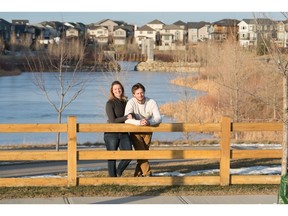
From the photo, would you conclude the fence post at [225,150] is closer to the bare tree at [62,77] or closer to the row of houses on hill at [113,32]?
the bare tree at [62,77]

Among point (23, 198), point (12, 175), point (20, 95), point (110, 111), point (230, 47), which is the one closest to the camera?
point (23, 198)

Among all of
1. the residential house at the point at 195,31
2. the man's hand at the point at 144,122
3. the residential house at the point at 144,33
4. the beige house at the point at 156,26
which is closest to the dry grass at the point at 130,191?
the man's hand at the point at 144,122

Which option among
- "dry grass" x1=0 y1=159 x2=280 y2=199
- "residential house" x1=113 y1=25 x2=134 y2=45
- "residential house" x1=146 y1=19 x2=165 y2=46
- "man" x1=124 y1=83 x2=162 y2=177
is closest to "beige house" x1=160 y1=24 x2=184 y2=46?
"residential house" x1=146 y1=19 x2=165 y2=46

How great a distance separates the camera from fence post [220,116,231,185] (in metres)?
10.3

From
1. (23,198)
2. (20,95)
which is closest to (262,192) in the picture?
(23,198)

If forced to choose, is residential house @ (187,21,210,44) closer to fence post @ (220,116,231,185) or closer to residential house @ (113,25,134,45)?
residential house @ (113,25,134,45)

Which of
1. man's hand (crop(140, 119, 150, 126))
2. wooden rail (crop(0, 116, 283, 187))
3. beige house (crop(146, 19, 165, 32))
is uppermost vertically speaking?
beige house (crop(146, 19, 165, 32))

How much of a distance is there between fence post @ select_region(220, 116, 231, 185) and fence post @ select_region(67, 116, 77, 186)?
2259 millimetres

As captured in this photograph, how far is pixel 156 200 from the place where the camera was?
935cm

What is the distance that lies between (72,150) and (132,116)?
1.16 meters

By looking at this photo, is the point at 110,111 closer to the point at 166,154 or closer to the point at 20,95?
the point at 166,154

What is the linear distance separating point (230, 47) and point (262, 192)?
22205mm

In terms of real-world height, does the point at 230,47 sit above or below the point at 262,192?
above

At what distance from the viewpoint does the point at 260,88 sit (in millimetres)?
29375
